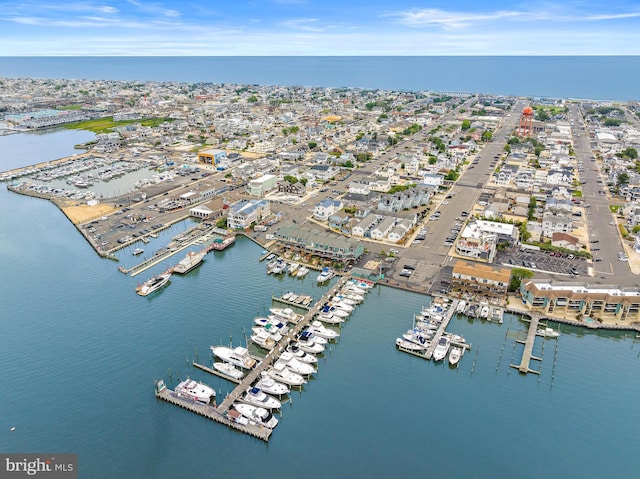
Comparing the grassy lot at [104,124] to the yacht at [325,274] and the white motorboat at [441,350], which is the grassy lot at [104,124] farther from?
the white motorboat at [441,350]

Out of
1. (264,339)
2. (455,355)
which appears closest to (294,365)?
(264,339)

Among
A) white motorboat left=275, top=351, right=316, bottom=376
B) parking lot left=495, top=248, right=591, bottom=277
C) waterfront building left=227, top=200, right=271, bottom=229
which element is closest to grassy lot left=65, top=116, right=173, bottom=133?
waterfront building left=227, top=200, right=271, bottom=229

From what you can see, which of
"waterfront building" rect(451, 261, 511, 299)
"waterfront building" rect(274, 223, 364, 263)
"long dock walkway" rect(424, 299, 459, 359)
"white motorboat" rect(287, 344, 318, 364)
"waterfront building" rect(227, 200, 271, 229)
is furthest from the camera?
"waterfront building" rect(227, 200, 271, 229)

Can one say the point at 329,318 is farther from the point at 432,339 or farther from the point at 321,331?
the point at 432,339

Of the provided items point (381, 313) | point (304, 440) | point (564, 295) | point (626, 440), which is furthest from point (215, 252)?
point (626, 440)

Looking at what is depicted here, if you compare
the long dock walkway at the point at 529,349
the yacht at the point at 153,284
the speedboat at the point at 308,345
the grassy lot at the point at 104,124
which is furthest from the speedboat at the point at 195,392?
the grassy lot at the point at 104,124

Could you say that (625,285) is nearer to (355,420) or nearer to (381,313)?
(381,313)

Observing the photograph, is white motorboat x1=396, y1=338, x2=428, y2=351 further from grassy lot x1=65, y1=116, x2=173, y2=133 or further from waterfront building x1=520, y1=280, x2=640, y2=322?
grassy lot x1=65, y1=116, x2=173, y2=133
